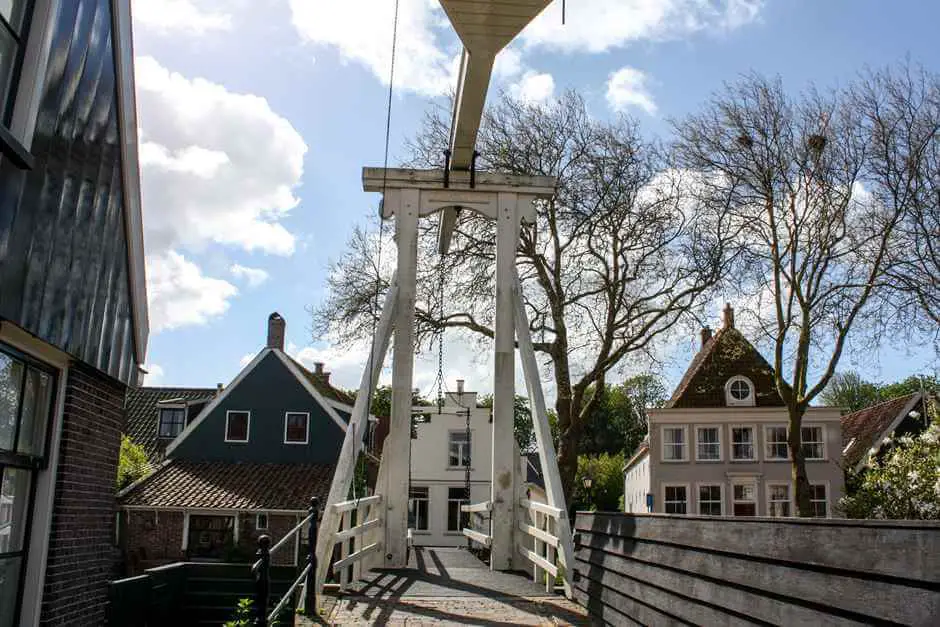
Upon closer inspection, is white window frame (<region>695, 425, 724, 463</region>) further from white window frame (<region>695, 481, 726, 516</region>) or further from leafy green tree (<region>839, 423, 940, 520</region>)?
leafy green tree (<region>839, 423, 940, 520</region>)

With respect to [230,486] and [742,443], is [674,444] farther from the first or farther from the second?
[230,486]

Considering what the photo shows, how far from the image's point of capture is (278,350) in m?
28.3

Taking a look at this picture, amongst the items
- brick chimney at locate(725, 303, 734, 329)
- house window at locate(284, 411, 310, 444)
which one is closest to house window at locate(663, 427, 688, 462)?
brick chimney at locate(725, 303, 734, 329)

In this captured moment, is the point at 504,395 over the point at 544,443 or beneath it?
over

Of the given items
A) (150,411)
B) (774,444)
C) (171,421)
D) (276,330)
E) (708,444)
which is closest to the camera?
(276,330)

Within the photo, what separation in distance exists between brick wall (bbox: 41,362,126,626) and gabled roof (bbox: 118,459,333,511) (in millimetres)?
16849

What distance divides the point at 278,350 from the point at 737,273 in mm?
15636

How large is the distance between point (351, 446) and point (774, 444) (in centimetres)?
2710

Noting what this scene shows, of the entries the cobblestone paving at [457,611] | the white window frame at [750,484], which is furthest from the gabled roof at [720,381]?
the cobblestone paving at [457,611]

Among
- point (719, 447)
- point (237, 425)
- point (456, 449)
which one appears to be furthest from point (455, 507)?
point (719, 447)

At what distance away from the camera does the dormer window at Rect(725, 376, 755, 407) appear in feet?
108

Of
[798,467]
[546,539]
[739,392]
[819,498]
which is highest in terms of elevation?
[739,392]

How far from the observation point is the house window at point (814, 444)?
3173cm

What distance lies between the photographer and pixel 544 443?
8.77 meters
